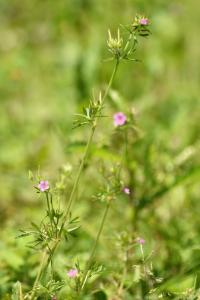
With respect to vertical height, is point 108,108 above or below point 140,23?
above

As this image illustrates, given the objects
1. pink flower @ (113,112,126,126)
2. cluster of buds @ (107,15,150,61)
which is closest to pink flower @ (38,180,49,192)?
cluster of buds @ (107,15,150,61)

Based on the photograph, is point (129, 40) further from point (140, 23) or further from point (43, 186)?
point (43, 186)

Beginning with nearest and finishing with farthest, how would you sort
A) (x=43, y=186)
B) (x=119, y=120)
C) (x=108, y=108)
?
(x=43, y=186), (x=119, y=120), (x=108, y=108)

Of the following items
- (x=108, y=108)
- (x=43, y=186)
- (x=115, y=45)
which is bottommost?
(x=43, y=186)

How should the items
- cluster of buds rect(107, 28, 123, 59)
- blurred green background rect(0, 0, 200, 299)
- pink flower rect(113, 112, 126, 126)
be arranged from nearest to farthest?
cluster of buds rect(107, 28, 123, 59), pink flower rect(113, 112, 126, 126), blurred green background rect(0, 0, 200, 299)

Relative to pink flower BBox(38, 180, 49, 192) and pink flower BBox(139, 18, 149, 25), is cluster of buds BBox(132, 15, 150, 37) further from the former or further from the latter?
pink flower BBox(38, 180, 49, 192)

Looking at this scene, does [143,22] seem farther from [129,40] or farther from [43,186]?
[43,186]

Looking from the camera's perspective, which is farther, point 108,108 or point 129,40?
point 108,108

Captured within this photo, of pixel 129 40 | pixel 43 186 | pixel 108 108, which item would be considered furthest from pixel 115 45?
pixel 108 108

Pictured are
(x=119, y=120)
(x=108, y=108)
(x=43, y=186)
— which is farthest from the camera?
(x=108, y=108)

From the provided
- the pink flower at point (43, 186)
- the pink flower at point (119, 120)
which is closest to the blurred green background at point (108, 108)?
the pink flower at point (119, 120)
